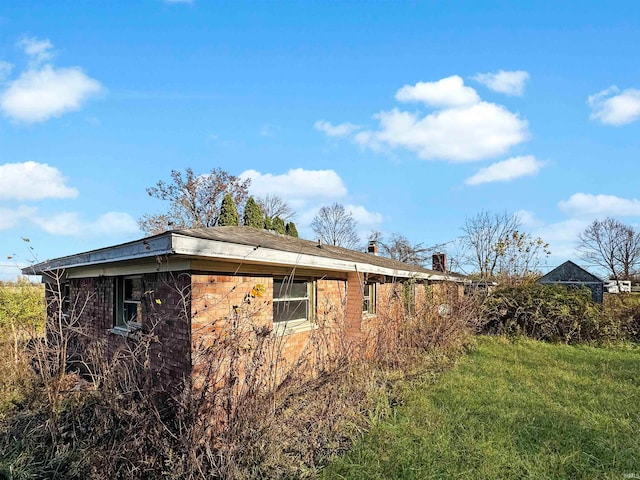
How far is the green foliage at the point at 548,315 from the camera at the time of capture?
491 inches

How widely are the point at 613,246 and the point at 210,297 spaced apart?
47.1 meters

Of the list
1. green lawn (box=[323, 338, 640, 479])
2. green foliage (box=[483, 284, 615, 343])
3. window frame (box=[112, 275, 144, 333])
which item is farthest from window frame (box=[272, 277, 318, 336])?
green foliage (box=[483, 284, 615, 343])

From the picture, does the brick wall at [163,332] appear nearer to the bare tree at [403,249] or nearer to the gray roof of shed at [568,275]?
the bare tree at [403,249]

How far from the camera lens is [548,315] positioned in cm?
1269

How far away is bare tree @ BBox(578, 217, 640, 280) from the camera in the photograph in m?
37.5

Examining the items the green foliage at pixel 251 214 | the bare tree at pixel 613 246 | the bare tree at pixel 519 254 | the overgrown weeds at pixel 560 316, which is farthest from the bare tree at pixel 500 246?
the bare tree at pixel 613 246

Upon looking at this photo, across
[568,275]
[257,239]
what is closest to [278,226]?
[568,275]

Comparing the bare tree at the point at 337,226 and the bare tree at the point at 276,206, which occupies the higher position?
the bare tree at the point at 276,206

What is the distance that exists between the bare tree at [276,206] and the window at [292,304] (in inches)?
1143

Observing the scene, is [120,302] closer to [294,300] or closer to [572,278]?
[294,300]

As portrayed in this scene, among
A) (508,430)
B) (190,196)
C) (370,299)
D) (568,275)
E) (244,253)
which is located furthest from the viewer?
(190,196)

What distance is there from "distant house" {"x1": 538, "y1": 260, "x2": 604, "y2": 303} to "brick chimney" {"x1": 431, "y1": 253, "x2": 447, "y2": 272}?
16.4 ft

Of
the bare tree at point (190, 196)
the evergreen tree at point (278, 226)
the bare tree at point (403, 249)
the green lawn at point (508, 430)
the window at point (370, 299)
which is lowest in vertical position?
the green lawn at point (508, 430)

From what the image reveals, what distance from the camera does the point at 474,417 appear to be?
548cm
